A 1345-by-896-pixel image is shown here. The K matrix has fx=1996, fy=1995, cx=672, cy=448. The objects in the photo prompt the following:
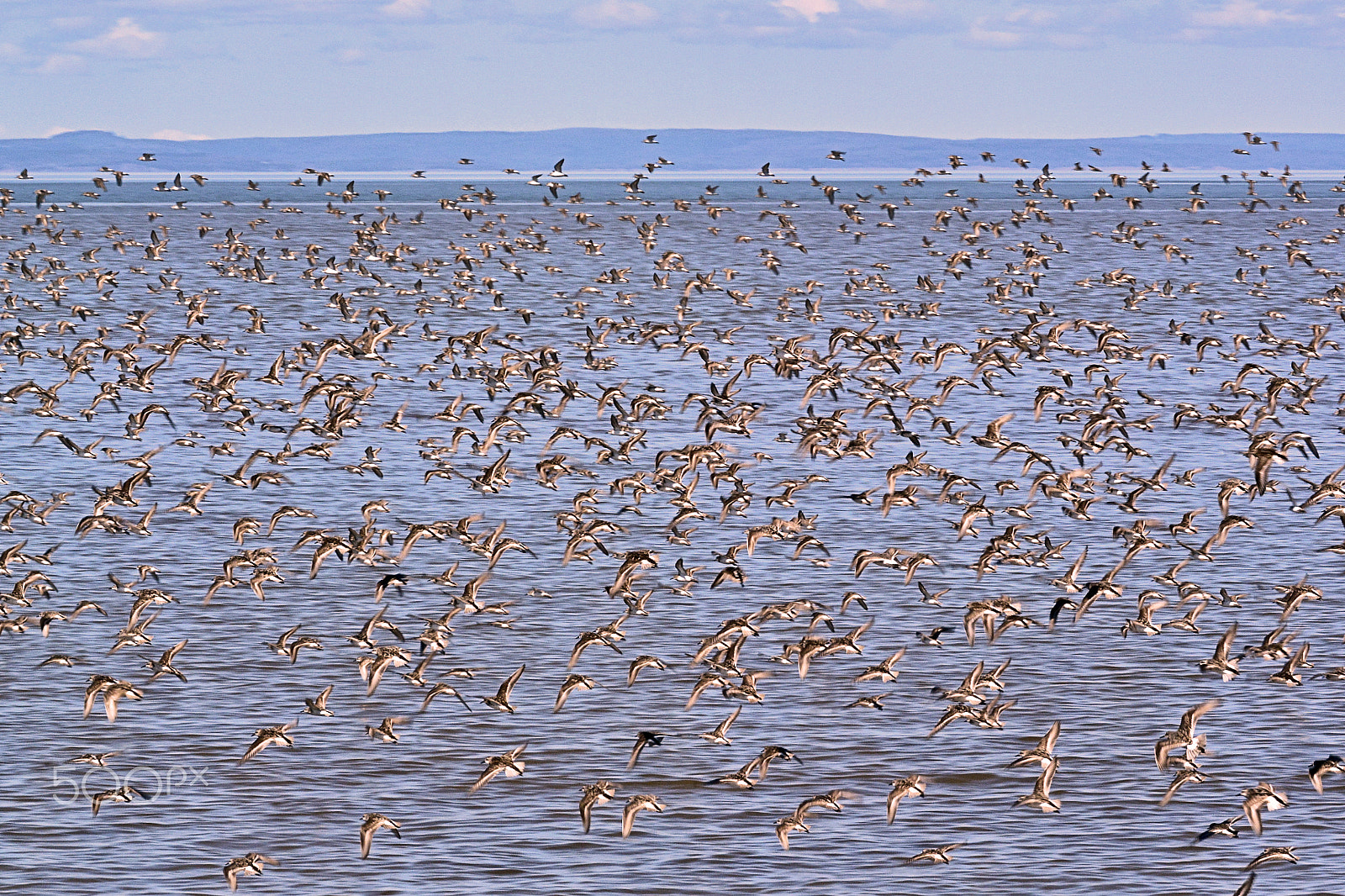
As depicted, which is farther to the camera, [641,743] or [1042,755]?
[641,743]

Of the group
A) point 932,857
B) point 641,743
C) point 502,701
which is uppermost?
point 641,743

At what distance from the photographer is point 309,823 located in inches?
914

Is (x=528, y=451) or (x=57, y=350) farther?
(x=57, y=350)

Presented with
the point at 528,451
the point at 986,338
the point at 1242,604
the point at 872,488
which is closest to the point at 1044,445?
the point at 872,488

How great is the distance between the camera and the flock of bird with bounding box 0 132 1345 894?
25922mm

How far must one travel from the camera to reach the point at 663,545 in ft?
126

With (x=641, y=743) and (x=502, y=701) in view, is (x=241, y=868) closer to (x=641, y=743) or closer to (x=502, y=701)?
(x=641, y=743)

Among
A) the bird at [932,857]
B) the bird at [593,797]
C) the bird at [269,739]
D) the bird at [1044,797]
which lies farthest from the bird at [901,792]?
the bird at [269,739]

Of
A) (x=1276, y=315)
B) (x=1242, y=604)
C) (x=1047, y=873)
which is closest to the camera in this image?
(x=1047, y=873)

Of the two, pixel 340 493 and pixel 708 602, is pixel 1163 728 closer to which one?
pixel 708 602

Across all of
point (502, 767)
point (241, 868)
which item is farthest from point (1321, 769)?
point (241, 868)

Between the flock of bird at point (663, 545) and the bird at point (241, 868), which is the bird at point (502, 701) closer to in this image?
the flock of bird at point (663, 545)

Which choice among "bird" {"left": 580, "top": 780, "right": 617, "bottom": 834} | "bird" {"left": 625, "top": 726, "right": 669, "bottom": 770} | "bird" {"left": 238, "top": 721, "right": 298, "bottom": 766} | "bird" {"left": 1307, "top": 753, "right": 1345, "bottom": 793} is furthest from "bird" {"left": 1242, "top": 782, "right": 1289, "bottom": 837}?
"bird" {"left": 238, "top": 721, "right": 298, "bottom": 766}

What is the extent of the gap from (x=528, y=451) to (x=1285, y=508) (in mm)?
18351
